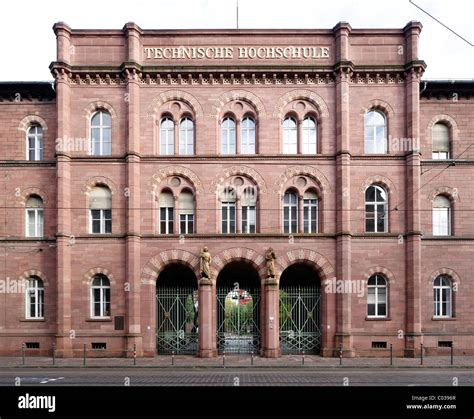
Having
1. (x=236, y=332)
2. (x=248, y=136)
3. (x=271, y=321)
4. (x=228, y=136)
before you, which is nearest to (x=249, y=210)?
(x=248, y=136)

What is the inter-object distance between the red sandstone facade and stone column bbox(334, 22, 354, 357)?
0.25 feet

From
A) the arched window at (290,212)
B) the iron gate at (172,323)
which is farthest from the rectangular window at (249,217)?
the iron gate at (172,323)

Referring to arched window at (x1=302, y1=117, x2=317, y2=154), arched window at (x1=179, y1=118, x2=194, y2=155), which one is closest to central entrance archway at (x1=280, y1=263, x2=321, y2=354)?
arched window at (x1=302, y1=117, x2=317, y2=154)

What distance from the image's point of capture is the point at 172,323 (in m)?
25.8

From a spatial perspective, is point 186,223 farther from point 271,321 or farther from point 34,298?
point 34,298

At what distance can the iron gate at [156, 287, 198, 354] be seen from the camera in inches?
1009

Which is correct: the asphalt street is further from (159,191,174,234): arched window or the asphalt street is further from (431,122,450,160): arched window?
(431,122,450,160): arched window

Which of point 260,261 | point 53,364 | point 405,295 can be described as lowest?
point 53,364

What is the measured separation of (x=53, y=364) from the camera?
2191 cm

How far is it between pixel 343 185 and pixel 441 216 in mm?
6003
